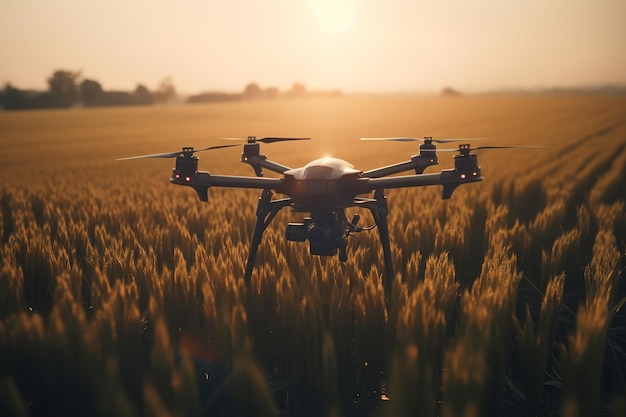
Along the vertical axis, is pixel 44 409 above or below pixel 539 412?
above

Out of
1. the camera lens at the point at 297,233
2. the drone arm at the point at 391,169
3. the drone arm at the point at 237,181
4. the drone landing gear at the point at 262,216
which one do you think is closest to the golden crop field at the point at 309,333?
the drone landing gear at the point at 262,216

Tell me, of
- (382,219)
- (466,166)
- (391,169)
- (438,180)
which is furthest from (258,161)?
(466,166)

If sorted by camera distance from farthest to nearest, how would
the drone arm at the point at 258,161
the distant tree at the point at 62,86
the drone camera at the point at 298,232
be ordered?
1. the distant tree at the point at 62,86
2. the drone arm at the point at 258,161
3. the drone camera at the point at 298,232

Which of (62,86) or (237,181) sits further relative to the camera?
(62,86)

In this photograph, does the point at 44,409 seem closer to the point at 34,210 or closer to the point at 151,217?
the point at 151,217

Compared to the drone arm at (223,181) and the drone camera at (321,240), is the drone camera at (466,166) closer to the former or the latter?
the drone camera at (321,240)

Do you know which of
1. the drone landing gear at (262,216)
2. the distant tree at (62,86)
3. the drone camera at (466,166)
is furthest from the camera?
the distant tree at (62,86)

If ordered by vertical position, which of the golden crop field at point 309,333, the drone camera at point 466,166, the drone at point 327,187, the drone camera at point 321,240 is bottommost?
the golden crop field at point 309,333

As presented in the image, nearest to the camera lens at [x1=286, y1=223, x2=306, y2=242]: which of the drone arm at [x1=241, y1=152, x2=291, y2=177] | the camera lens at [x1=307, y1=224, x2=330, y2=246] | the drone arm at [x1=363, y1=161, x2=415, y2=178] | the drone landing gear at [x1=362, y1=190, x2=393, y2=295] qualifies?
the camera lens at [x1=307, y1=224, x2=330, y2=246]

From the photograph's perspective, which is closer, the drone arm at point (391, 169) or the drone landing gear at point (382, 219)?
the drone landing gear at point (382, 219)

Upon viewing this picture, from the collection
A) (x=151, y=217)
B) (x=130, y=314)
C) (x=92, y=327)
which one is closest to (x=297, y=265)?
(x=130, y=314)

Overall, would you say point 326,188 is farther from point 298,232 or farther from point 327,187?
point 298,232
